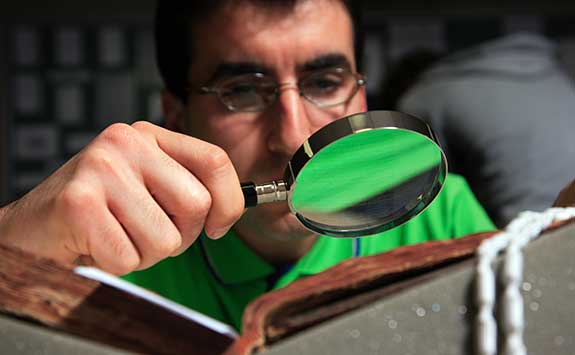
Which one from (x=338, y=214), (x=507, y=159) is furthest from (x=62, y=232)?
(x=507, y=159)

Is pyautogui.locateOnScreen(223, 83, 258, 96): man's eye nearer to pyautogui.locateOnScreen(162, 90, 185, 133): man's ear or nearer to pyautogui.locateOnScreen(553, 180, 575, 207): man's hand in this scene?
pyautogui.locateOnScreen(162, 90, 185, 133): man's ear

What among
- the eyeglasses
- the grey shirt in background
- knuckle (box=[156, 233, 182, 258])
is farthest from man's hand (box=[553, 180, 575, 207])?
the grey shirt in background

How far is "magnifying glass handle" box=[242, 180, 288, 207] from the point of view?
72 centimetres

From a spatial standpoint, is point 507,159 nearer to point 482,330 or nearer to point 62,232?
point 62,232

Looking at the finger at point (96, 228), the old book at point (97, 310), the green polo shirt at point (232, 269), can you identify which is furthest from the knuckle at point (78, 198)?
the green polo shirt at point (232, 269)

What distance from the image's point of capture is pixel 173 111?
1.54 metres

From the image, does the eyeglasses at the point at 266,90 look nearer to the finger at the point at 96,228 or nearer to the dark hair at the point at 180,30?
the dark hair at the point at 180,30

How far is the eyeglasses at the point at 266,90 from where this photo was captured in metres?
1.26

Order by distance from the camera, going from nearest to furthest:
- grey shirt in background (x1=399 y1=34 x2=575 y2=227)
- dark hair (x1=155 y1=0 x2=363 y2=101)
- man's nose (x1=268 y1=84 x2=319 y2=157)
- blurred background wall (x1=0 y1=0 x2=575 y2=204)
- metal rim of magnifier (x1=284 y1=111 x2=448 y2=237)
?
metal rim of magnifier (x1=284 y1=111 x2=448 y2=237)
man's nose (x1=268 y1=84 x2=319 y2=157)
dark hair (x1=155 y1=0 x2=363 y2=101)
grey shirt in background (x1=399 y1=34 x2=575 y2=227)
blurred background wall (x1=0 y1=0 x2=575 y2=204)

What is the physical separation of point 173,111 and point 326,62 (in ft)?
1.33

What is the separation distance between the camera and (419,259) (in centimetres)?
43

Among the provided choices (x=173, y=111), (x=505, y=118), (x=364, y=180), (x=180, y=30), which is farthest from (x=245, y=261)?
→ (x=505, y=118)

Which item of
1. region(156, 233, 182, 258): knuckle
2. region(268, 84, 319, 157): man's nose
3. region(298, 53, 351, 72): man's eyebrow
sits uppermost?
region(298, 53, 351, 72): man's eyebrow

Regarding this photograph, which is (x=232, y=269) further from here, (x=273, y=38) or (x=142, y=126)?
(x=142, y=126)
